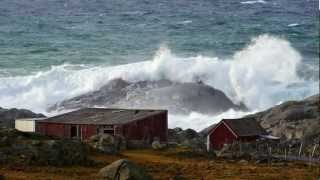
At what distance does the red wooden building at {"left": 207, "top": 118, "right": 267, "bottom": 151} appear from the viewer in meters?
32.5

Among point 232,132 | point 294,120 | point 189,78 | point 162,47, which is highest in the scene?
point 162,47

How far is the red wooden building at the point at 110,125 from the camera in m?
31.1

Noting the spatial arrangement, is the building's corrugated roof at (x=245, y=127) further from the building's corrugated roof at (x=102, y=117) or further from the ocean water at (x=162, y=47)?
the ocean water at (x=162, y=47)

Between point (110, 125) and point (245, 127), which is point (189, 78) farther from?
point (110, 125)

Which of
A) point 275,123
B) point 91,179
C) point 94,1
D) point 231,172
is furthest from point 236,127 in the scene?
point 94,1

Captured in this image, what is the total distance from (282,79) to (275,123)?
21153mm

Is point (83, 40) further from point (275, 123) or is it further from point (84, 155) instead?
point (84, 155)

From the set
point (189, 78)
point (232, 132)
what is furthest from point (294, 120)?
point (189, 78)

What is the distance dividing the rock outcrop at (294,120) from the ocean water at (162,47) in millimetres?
5600

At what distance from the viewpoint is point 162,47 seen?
6569 centimetres

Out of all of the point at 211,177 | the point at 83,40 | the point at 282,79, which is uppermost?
the point at 83,40

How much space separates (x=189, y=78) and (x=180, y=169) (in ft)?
99.8

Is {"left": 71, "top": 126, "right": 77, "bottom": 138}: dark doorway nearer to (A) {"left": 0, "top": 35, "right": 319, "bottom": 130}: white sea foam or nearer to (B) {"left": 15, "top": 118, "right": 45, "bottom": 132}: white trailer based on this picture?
(B) {"left": 15, "top": 118, "right": 45, "bottom": 132}: white trailer

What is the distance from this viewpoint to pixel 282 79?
57.2 meters
